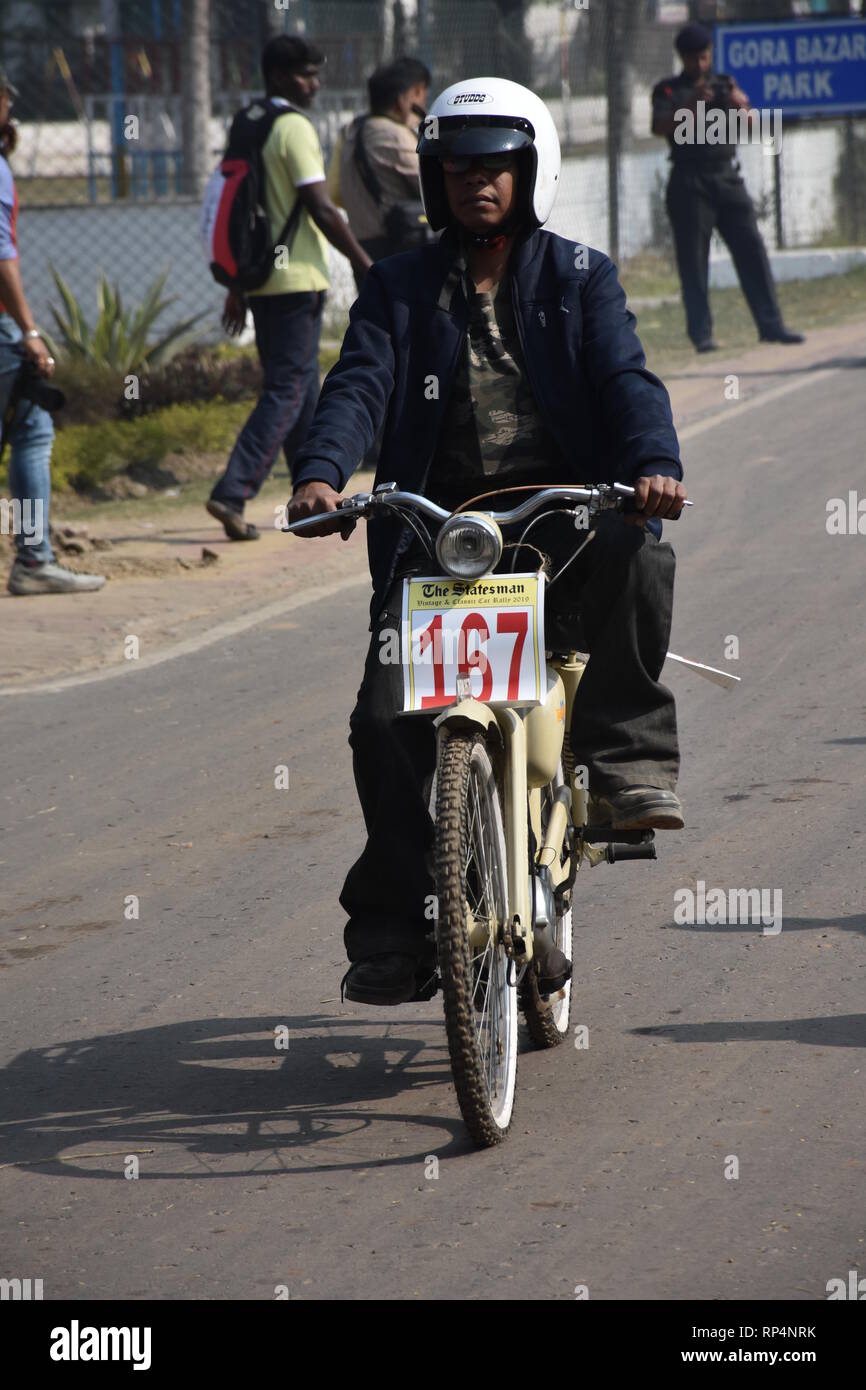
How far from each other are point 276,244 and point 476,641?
6758 mm

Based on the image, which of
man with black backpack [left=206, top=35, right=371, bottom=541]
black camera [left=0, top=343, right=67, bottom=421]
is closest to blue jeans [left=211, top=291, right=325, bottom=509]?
man with black backpack [left=206, top=35, right=371, bottom=541]

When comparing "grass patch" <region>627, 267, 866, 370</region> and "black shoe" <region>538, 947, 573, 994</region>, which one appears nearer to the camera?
"black shoe" <region>538, 947, 573, 994</region>

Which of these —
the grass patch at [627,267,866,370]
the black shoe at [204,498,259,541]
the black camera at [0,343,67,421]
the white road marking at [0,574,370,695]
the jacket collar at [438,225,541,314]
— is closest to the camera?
the jacket collar at [438,225,541,314]

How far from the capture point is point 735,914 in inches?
208

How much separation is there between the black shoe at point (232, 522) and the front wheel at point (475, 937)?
647 cm

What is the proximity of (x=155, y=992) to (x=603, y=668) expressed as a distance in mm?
1385

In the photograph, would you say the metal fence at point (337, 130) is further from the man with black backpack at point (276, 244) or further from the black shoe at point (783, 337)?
the man with black backpack at point (276, 244)

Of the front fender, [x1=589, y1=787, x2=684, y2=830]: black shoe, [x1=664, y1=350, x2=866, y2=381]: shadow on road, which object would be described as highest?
the front fender

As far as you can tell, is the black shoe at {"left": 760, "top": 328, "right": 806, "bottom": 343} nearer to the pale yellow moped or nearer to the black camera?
the black camera

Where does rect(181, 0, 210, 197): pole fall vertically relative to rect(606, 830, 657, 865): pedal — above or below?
above

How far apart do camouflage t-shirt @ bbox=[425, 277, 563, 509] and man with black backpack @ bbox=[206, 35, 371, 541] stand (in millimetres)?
5947

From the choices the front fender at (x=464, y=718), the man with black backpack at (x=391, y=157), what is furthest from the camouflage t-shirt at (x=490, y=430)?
the man with black backpack at (x=391, y=157)

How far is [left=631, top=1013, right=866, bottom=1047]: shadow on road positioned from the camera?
443 centimetres

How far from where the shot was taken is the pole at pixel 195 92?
61.9ft
